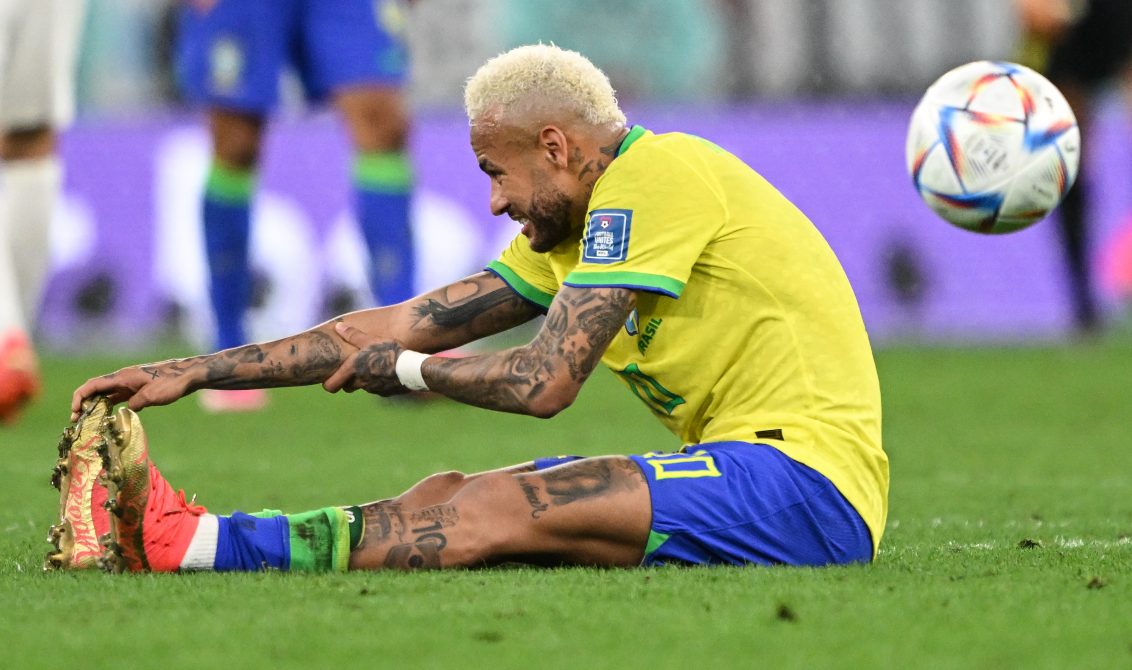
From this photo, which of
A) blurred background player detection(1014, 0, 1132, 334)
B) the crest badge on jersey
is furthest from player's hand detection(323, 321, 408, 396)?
blurred background player detection(1014, 0, 1132, 334)

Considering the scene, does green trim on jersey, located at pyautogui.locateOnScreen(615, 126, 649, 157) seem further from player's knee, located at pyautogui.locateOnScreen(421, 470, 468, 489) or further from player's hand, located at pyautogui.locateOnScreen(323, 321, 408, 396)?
player's knee, located at pyautogui.locateOnScreen(421, 470, 468, 489)

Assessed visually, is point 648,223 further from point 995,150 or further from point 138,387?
point 995,150

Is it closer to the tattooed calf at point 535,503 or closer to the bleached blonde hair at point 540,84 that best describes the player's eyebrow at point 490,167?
the bleached blonde hair at point 540,84

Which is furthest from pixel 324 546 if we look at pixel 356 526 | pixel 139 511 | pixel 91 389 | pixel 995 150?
pixel 995 150

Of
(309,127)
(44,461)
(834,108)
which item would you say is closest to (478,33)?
(309,127)

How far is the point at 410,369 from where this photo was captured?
373 centimetres

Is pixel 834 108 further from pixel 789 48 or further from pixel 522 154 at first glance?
pixel 522 154

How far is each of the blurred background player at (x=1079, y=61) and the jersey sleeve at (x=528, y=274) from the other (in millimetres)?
7990

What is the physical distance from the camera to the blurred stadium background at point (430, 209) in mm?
11664

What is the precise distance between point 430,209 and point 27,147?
4.40 metres

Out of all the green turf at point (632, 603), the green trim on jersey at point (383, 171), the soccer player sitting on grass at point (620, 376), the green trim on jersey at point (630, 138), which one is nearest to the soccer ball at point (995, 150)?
the green turf at point (632, 603)

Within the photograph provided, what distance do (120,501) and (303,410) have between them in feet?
16.3

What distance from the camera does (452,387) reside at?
12.0ft

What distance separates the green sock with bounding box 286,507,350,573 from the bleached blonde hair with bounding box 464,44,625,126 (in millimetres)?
888
